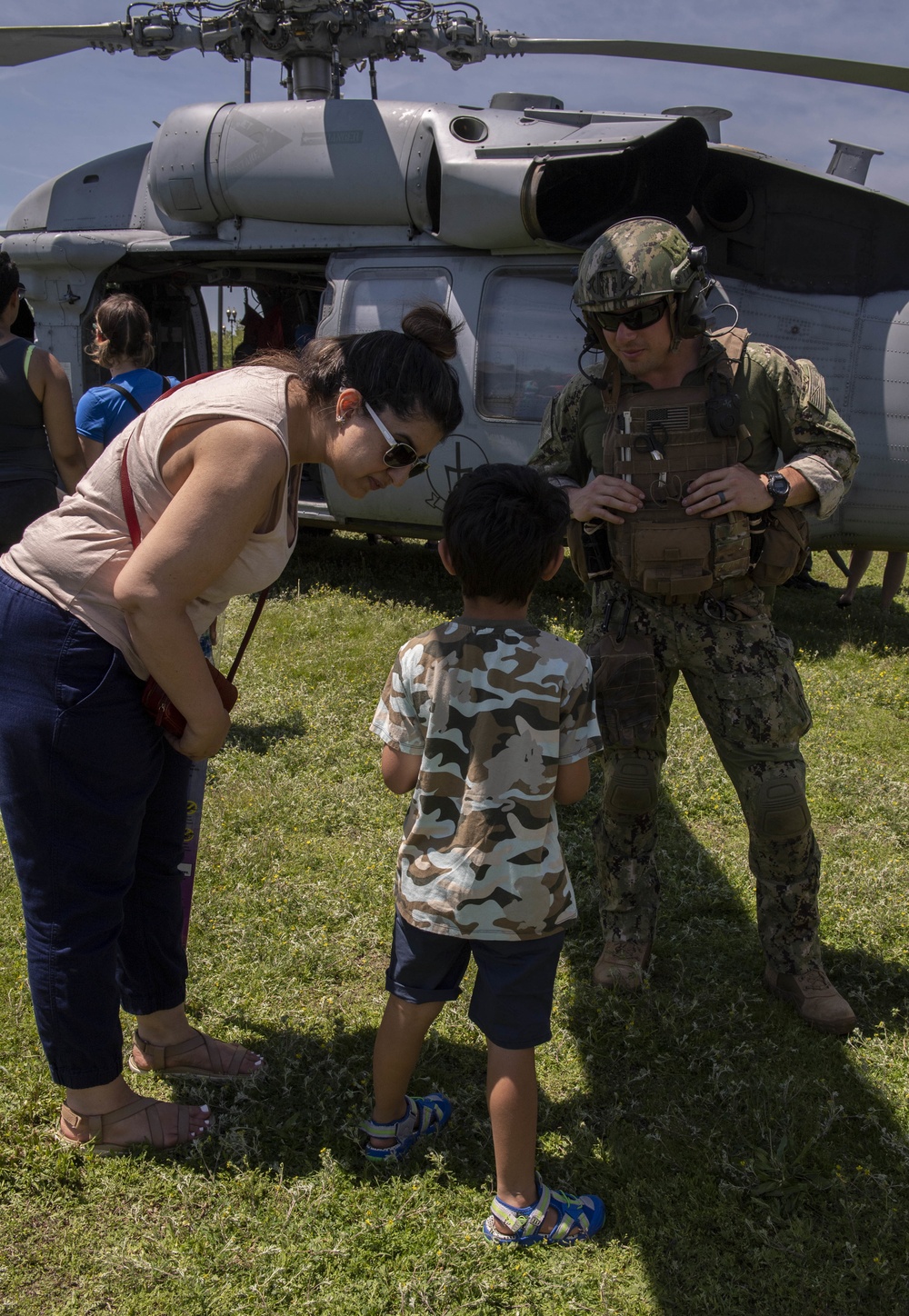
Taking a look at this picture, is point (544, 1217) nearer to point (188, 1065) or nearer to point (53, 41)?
point (188, 1065)

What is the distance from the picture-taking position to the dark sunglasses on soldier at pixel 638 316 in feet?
9.15

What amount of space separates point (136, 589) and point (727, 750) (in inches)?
75.7

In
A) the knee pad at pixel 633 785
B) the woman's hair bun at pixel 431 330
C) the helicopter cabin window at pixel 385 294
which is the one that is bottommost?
the knee pad at pixel 633 785

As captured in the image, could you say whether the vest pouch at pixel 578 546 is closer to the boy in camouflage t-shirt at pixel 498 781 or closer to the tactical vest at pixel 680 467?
the tactical vest at pixel 680 467

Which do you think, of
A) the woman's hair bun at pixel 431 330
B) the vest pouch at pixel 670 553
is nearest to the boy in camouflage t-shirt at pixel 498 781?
the woman's hair bun at pixel 431 330

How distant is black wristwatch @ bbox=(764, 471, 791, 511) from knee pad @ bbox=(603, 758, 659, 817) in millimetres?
908

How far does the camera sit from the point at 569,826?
4.44 metres

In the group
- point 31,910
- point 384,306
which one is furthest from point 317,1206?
point 384,306

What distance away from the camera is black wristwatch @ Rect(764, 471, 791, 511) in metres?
2.88

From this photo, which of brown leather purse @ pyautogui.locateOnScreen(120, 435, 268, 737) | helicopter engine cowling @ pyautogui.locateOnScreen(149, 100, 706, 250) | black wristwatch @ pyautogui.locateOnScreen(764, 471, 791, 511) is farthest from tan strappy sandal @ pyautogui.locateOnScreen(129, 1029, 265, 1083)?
helicopter engine cowling @ pyautogui.locateOnScreen(149, 100, 706, 250)

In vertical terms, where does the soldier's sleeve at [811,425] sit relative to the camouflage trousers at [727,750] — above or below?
above

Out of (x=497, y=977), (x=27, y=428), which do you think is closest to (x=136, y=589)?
(x=497, y=977)

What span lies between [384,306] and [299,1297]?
6.48 metres

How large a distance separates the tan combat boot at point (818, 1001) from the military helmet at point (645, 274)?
80.4 inches
